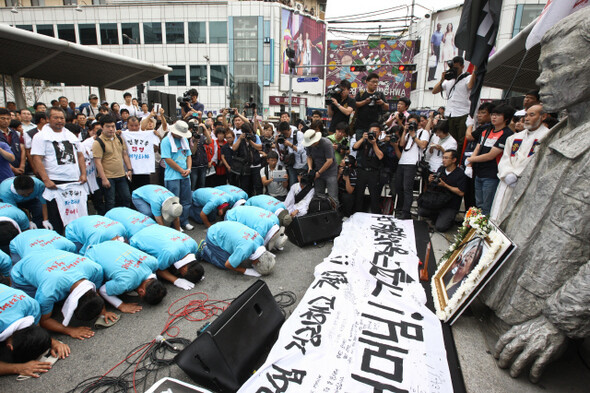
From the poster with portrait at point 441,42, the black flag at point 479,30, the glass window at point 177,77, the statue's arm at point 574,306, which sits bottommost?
the statue's arm at point 574,306

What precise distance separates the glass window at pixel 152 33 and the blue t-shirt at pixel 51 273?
2903cm

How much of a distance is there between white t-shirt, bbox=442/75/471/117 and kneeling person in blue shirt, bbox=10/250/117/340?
5768 millimetres

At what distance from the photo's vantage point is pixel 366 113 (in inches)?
231

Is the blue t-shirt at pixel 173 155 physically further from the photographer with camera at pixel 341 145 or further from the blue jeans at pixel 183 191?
the photographer with camera at pixel 341 145

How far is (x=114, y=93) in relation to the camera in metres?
26.1

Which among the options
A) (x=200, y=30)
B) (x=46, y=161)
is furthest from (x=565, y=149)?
(x=200, y=30)

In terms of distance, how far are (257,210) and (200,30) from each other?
2716cm

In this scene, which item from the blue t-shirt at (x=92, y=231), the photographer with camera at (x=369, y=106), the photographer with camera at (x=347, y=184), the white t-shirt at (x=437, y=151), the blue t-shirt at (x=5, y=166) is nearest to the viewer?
the blue t-shirt at (x=92, y=231)

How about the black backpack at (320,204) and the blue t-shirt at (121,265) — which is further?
the black backpack at (320,204)

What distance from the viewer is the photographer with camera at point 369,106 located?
5633mm

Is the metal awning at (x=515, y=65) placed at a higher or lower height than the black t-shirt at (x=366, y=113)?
higher

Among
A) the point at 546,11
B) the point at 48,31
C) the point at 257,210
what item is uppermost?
the point at 48,31

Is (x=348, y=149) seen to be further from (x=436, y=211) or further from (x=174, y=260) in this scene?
(x=174, y=260)

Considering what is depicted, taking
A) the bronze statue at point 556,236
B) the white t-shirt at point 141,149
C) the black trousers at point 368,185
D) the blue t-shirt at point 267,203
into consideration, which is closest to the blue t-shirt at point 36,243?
the white t-shirt at point 141,149
